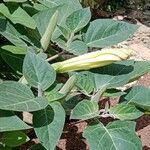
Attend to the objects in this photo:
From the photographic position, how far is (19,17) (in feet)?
4.45

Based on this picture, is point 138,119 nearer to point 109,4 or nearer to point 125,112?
point 125,112

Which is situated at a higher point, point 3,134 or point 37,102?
point 37,102

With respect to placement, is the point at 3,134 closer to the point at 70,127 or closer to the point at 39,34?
the point at 39,34

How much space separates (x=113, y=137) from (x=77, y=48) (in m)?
0.28

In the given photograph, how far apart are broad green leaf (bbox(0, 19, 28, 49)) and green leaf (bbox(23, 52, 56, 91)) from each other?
0.46ft

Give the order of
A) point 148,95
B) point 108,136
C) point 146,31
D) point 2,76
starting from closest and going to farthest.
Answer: point 108,136
point 148,95
point 2,76
point 146,31

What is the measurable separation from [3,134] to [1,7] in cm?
37

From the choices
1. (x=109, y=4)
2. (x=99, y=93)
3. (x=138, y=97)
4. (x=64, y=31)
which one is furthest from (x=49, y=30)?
(x=109, y=4)

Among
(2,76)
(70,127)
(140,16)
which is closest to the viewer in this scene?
(2,76)

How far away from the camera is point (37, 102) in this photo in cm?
117

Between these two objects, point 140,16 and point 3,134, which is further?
point 140,16

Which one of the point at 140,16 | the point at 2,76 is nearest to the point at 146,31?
the point at 140,16

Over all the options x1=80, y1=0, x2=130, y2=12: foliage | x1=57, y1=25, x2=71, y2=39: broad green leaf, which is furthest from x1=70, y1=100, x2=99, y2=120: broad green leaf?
x1=80, y1=0, x2=130, y2=12: foliage

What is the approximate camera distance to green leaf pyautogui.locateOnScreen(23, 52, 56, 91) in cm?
122
